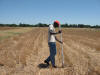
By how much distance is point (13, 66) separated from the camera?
20.5 ft

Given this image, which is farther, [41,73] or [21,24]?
[21,24]

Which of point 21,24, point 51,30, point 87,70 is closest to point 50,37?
point 51,30

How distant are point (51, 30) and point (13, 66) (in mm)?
2431

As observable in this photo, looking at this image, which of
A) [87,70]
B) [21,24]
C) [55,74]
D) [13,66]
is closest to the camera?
[55,74]

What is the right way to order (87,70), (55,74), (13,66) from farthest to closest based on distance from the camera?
(13,66) < (87,70) < (55,74)

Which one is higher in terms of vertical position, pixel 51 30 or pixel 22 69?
pixel 51 30

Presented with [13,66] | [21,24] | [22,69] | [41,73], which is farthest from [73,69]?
[21,24]

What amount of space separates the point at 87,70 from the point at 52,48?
5.56 feet

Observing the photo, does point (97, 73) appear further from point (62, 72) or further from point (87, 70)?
point (62, 72)

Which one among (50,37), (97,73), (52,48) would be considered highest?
(50,37)

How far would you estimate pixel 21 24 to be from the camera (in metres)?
152

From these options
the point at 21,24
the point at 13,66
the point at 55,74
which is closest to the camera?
the point at 55,74

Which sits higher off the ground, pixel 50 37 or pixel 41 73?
pixel 50 37

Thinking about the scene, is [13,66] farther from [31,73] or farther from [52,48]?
[52,48]
